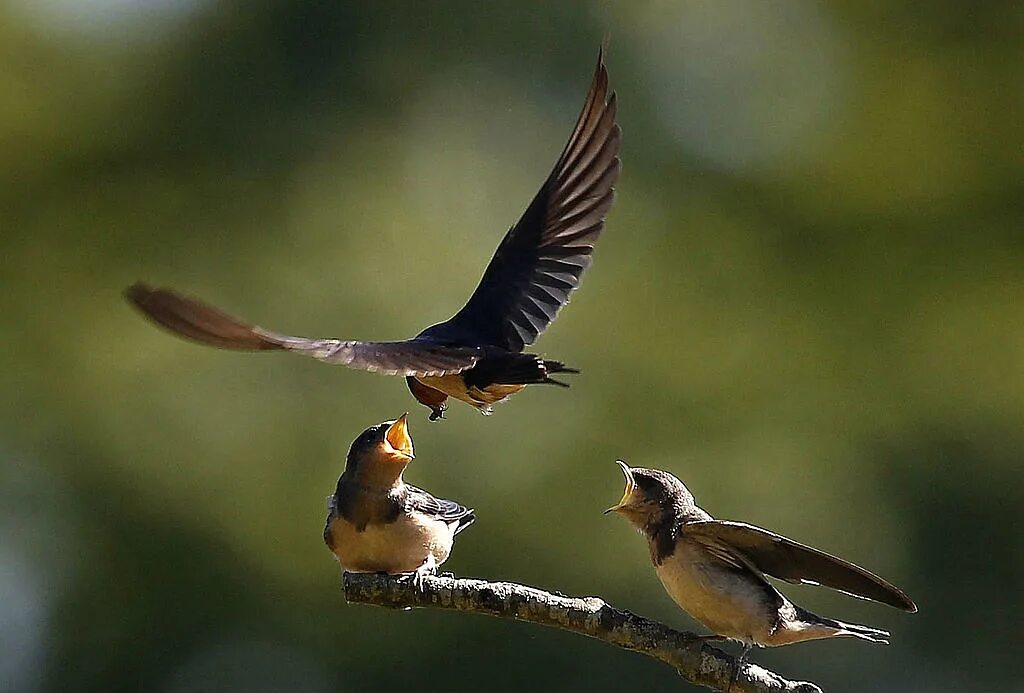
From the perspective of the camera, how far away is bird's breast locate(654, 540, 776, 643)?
4781mm

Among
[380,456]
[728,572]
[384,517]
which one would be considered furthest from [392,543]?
[728,572]

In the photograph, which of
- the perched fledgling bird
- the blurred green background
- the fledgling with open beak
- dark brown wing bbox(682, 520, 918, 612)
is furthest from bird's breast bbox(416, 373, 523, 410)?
the blurred green background

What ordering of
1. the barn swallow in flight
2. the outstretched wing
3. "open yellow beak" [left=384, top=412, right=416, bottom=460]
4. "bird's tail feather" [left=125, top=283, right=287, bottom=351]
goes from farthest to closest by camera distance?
"open yellow beak" [left=384, top=412, right=416, bottom=460] → the outstretched wing → the barn swallow in flight → "bird's tail feather" [left=125, top=283, right=287, bottom=351]

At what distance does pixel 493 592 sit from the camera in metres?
4.12

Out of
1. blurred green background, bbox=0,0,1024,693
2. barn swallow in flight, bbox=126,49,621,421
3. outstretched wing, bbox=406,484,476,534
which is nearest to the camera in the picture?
barn swallow in flight, bbox=126,49,621,421

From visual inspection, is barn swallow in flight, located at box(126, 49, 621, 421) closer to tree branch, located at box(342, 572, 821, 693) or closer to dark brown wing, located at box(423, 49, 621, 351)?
dark brown wing, located at box(423, 49, 621, 351)

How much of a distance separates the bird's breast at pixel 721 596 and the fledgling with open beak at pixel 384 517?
0.94 m

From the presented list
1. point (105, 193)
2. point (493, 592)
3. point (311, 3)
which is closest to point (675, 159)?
point (311, 3)

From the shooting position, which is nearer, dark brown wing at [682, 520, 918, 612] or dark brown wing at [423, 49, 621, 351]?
dark brown wing at [682, 520, 918, 612]

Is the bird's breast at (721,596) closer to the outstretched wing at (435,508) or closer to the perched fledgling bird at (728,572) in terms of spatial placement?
the perched fledgling bird at (728,572)

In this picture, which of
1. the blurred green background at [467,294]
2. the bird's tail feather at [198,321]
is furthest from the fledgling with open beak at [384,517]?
the blurred green background at [467,294]

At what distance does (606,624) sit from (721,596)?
32.9 inches

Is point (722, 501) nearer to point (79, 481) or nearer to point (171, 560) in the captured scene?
point (171, 560)

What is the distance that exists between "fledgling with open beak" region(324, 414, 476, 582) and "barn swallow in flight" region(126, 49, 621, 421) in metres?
0.31
